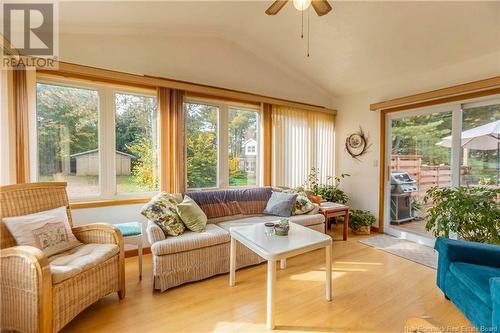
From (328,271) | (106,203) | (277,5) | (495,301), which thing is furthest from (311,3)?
(106,203)

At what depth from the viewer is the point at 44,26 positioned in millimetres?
2428

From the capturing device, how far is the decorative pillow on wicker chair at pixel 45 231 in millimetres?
1806

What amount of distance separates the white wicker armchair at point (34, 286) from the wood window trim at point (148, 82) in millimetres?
1336

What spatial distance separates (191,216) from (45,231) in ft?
4.06

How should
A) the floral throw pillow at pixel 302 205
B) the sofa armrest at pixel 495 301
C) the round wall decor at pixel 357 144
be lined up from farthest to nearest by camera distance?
the round wall decor at pixel 357 144
the floral throw pillow at pixel 302 205
the sofa armrest at pixel 495 301

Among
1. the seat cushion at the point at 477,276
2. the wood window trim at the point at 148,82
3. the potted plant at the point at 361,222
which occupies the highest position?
the wood window trim at the point at 148,82

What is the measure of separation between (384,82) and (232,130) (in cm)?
261

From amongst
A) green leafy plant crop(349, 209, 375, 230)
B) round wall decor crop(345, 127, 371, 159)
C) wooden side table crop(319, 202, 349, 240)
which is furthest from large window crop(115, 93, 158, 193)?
round wall decor crop(345, 127, 371, 159)

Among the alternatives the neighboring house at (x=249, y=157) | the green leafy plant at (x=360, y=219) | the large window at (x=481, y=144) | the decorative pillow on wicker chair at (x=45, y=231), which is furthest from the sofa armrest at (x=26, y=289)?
the large window at (x=481, y=144)

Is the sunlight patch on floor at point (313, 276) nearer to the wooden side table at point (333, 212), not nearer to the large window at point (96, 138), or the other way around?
the wooden side table at point (333, 212)

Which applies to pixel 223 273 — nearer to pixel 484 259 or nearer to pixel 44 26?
pixel 484 259

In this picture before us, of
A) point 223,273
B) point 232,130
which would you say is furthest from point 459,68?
point 223,273

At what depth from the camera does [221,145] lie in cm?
372

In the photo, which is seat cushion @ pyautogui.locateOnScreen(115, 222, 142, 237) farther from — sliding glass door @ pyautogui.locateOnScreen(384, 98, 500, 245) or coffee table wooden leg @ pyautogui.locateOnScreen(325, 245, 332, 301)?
sliding glass door @ pyautogui.locateOnScreen(384, 98, 500, 245)
